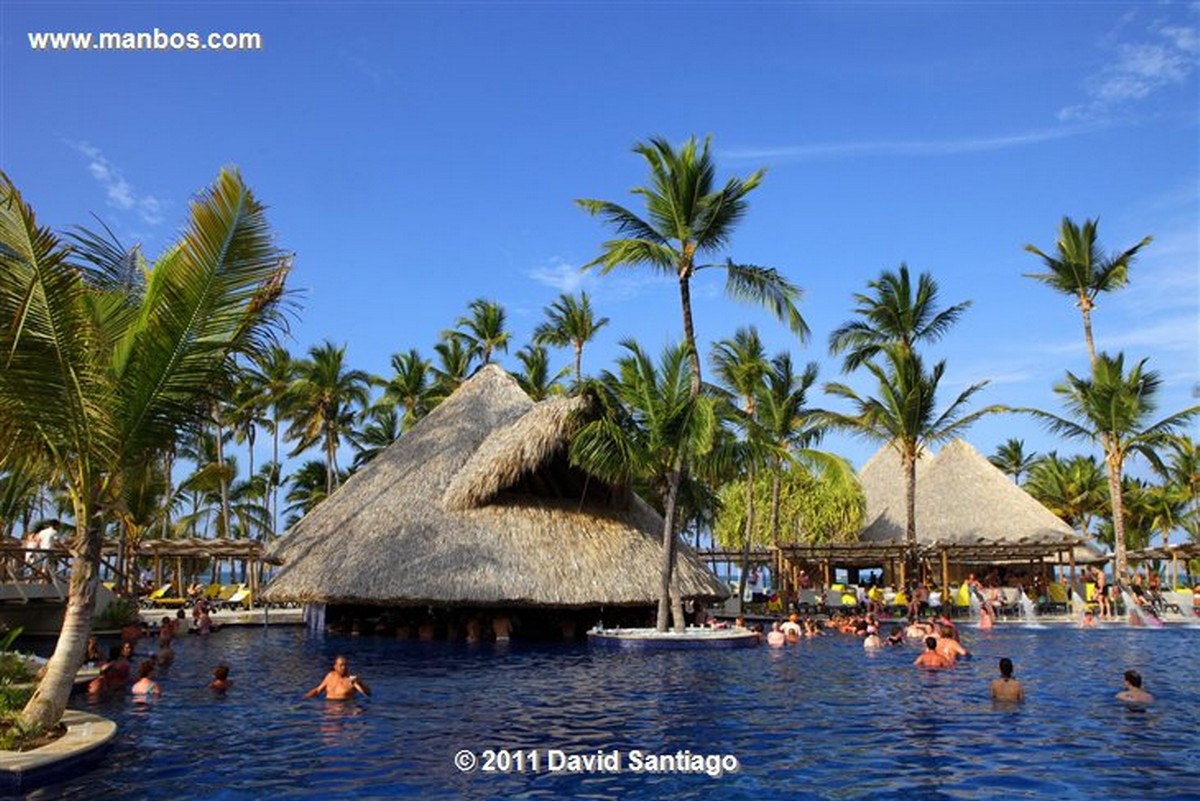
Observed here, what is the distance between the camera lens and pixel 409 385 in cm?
4891

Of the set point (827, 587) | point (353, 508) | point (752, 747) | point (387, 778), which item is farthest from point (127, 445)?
point (827, 587)

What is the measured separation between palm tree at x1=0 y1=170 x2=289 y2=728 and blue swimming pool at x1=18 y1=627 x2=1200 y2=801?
95.8 inches

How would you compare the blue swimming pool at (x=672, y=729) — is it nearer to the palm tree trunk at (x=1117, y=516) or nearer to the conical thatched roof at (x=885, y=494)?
the palm tree trunk at (x=1117, y=516)

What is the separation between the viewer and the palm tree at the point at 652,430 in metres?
20.8

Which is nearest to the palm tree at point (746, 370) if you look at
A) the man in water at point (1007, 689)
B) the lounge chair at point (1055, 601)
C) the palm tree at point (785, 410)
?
the palm tree at point (785, 410)

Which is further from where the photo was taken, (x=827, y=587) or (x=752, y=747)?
(x=827, y=587)

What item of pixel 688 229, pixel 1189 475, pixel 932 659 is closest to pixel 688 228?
pixel 688 229

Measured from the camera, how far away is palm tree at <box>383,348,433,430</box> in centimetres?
4897

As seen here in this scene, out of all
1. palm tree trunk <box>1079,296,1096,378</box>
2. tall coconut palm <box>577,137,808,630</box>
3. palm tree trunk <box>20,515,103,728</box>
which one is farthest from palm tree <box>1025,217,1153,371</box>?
palm tree trunk <box>20,515,103,728</box>

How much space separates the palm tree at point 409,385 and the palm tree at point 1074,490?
3732 centimetres

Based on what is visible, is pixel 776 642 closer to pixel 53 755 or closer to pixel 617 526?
pixel 617 526

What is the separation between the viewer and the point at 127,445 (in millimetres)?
9758

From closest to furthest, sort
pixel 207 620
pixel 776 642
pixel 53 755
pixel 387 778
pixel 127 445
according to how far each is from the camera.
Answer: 1. pixel 53 755
2. pixel 387 778
3. pixel 127 445
4. pixel 776 642
5. pixel 207 620

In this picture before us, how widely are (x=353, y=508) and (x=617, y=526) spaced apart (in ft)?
23.8
